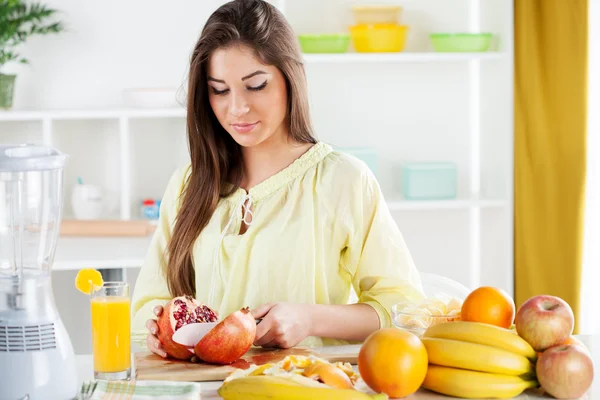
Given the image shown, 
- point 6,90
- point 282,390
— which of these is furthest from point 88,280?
point 6,90

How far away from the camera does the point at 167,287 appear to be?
→ 6.28 ft

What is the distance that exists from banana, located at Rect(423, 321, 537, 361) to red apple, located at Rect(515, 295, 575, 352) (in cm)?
1

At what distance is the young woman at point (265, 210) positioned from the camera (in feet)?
5.88

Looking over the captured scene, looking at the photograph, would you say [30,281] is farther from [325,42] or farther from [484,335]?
[325,42]

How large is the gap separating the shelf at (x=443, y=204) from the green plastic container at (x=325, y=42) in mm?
598

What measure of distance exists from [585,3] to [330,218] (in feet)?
4.97

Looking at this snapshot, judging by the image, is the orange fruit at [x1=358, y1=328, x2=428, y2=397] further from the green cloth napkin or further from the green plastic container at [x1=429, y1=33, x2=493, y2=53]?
the green plastic container at [x1=429, y1=33, x2=493, y2=53]

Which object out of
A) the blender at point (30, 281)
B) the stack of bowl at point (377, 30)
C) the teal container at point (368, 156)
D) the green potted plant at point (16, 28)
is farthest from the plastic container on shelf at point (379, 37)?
the blender at point (30, 281)

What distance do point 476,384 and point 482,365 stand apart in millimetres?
28

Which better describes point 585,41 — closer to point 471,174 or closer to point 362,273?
point 471,174

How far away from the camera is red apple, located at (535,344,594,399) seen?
1.24 metres

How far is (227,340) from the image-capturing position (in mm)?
1413

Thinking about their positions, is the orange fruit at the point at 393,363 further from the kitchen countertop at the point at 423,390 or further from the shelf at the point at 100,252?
the shelf at the point at 100,252

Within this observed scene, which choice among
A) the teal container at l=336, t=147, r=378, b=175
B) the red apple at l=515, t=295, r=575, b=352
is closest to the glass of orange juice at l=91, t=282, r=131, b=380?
the red apple at l=515, t=295, r=575, b=352
